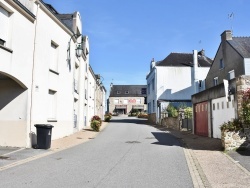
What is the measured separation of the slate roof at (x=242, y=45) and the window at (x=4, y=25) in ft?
64.7

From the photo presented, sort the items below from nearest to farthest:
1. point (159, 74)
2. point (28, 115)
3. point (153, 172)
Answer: point (153, 172) → point (28, 115) → point (159, 74)

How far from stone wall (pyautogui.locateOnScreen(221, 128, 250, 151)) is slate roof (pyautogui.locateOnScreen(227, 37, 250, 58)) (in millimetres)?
14942

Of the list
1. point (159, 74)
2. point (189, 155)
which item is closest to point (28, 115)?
point (189, 155)

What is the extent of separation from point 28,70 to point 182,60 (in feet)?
104

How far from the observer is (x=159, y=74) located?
40875 mm

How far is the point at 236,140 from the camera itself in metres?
12.3

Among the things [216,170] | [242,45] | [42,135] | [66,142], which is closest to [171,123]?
[242,45]

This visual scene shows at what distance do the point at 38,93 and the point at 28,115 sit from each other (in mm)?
1495

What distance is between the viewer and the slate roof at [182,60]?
4178 cm

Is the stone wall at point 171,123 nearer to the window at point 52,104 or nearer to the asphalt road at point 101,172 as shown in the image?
the window at point 52,104

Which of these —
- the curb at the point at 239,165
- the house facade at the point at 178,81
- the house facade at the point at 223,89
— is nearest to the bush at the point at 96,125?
the house facade at the point at 223,89

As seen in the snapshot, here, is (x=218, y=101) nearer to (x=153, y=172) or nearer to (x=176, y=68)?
(x=153, y=172)

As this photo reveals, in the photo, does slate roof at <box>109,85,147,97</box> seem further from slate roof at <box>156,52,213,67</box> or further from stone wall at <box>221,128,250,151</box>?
stone wall at <box>221,128,250,151</box>

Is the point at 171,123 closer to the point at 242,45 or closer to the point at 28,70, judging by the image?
the point at 242,45
